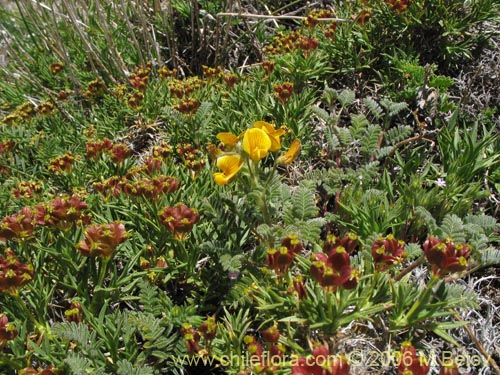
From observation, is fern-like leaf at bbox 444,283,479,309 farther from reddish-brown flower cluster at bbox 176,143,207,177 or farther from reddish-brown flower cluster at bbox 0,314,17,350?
reddish-brown flower cluster at bbox 0,314,17,350

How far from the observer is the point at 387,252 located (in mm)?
1575

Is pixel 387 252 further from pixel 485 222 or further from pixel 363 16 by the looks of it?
pixel 363 16

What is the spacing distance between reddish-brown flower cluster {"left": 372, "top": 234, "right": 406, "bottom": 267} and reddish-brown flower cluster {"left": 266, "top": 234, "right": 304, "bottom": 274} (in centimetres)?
25

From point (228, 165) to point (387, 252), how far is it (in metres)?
0.63

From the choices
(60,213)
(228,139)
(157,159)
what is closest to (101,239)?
(60,213)

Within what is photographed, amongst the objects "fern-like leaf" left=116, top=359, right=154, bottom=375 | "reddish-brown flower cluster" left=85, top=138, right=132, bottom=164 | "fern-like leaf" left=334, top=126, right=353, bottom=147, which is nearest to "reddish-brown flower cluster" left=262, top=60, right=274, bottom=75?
"fern-like leaf" left=334, top=126, right=353, bottom=147

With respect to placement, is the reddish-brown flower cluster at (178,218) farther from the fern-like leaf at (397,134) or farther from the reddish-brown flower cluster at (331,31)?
the reddish-brown flower cluster at (331,31)

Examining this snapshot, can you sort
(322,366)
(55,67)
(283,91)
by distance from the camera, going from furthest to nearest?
(55,67) < (283,91) < (322,366)

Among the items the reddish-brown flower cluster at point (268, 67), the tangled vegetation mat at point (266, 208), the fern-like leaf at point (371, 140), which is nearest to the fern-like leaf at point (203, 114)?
the tangled vegetation mat at point (266, 208)

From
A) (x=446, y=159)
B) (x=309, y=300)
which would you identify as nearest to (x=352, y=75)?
(x=446, y=159)

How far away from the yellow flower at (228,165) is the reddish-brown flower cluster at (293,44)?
1.43m

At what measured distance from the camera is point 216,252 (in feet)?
6.31

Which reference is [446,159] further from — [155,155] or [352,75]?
[155,155]

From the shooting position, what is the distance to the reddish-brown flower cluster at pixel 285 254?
158cm
